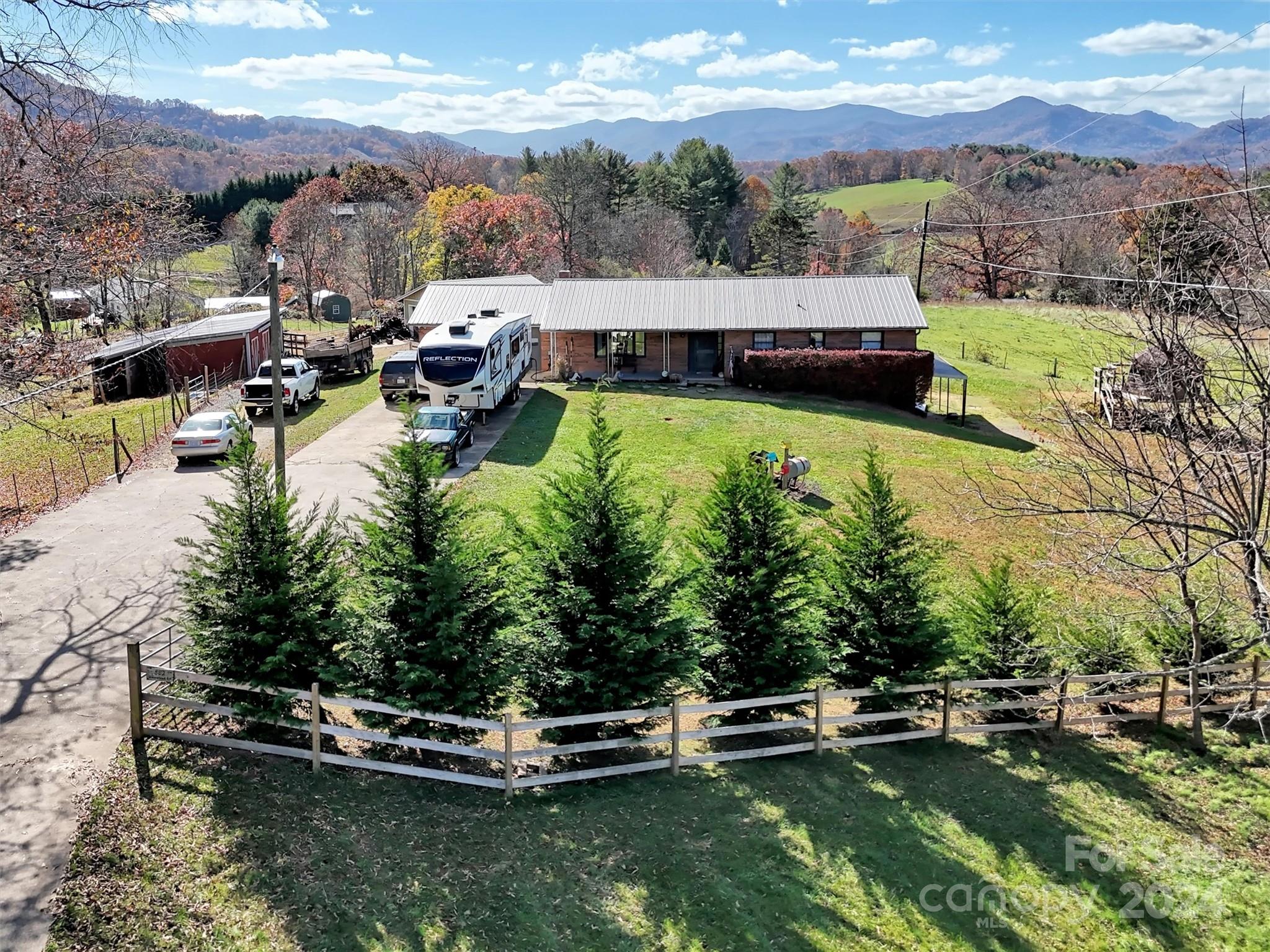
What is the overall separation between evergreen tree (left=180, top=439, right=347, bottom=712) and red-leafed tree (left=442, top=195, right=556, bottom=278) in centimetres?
5092

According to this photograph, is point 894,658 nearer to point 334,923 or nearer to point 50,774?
point 334,923

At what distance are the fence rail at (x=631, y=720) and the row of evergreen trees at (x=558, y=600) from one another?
0.33 m

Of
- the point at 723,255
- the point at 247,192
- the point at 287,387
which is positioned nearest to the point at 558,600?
the point at 287,387

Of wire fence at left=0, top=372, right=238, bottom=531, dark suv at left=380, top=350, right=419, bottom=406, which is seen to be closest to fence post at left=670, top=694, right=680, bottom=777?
wire fence at left=0, top=372, right=238, bottom=531

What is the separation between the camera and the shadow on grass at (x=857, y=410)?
3053 cm

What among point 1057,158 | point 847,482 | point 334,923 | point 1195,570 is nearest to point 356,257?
A: point 847,482

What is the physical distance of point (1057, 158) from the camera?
369 feet

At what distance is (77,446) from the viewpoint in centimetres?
1900

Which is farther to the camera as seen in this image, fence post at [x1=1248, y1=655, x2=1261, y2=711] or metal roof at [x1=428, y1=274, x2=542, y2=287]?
metal roof at [x1=428, y1=274, x2=542, y2=287]

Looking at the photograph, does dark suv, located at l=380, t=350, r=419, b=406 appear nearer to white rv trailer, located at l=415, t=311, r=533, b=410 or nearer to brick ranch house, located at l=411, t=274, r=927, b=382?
white rv trailer, located at l=415, t=311, r=533, b=410

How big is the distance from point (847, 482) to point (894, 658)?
11782 mm

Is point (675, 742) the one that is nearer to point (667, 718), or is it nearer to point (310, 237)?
point (667, 718)

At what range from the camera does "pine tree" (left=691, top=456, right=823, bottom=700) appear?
1230cm

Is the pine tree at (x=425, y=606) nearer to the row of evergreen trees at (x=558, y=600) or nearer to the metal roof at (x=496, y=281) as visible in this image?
the row of evergreen trees at (x=558, y=600)
